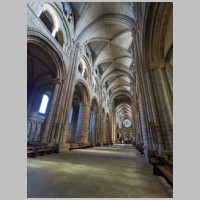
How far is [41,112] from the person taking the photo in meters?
15.8

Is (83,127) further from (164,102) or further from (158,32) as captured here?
(158,32)

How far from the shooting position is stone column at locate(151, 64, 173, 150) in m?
4.62

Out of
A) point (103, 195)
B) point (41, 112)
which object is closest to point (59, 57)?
point (41, 112)

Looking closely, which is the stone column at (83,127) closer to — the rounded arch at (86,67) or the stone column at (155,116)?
the rounded arch at (86,67)

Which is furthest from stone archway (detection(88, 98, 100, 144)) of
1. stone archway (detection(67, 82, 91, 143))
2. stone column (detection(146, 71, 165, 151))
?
stone column (detection(146, 71, 165, 151))

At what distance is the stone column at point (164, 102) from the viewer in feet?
15.2

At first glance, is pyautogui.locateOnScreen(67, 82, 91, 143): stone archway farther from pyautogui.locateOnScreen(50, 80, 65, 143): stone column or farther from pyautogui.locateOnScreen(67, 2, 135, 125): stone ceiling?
pyautogui.locateOnScreen(67, 2, 135, 125): stone ceiling

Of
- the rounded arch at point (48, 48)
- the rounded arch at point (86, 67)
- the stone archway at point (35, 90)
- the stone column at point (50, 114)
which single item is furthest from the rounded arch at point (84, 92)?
the stone column at point (50, 114)

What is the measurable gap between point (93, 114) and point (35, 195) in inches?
701

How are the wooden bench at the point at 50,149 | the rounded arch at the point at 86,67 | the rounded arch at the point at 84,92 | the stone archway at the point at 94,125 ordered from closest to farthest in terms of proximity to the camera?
the wooden bench at the point at 50,149 → the rounded arch at the point at 84,92 → the rounded arch at the point at 86,67 → the stone archway at the point at 94,125

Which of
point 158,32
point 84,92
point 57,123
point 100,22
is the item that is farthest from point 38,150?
point 100,22

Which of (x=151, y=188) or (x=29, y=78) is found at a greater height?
(x=29, y=78)

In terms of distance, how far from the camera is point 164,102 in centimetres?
513

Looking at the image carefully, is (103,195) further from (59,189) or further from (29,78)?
(29,78)
